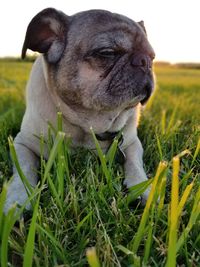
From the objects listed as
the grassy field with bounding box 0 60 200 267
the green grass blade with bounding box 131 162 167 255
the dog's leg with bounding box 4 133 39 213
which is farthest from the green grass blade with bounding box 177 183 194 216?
the dog's leg with bounding box 4 133 39 213

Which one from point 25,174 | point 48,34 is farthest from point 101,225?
point 48,34

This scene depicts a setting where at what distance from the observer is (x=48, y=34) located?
9.23 feet

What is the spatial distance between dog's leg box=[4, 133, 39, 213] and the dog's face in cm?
43

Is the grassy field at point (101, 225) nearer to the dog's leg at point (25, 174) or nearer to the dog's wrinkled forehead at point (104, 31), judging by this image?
the dog's leg at point (25, 174)

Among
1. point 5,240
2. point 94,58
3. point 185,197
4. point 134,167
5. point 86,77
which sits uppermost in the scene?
point 94,58

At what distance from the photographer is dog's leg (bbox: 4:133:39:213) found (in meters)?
2.16

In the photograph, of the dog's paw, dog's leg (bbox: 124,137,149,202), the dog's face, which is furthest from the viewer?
the dog's face

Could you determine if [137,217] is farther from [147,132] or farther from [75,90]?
[147,132]

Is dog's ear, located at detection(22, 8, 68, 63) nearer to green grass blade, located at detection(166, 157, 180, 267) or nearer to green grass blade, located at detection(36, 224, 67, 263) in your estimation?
green grass blade, located at detection(36, 224, 67, 263)

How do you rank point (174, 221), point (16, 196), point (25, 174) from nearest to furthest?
point (174, 221), point (16, 196), point (25, 174)

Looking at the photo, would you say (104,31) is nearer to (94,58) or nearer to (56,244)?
(94,58)

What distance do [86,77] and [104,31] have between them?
0.31 meters

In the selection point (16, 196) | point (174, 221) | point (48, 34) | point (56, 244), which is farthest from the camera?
point (48, 34)

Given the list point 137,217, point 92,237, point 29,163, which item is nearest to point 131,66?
point 29,163
